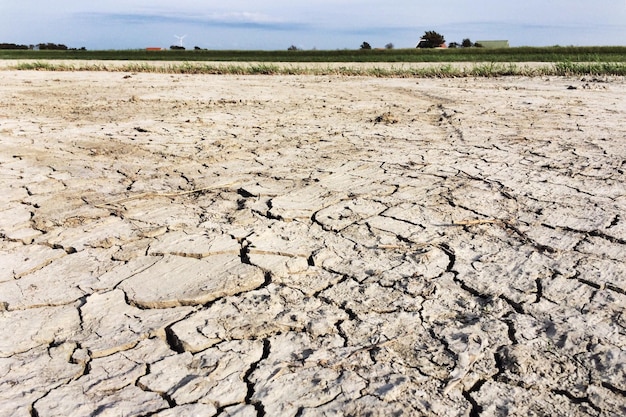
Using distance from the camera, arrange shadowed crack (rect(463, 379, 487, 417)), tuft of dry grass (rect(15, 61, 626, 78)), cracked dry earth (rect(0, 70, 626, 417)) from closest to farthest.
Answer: shadowed crack (rect(463, 379, 487, 417)) → cracked dry earth (rect(0, 70, 626, 417)) → tuft of dry grass (rect(15, 61, 626, 78))

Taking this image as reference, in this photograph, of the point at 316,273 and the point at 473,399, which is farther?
the point at 316,273

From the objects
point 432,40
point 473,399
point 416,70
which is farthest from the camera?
point 432,40

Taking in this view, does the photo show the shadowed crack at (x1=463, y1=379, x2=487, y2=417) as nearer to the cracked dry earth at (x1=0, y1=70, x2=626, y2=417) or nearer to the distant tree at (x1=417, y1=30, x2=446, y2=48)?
the cracked dry earth at (x1=0, y1=70, x2=626, y2=417)

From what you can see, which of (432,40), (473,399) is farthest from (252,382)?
(432,40)

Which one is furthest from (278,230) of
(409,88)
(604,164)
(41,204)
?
(409,88)

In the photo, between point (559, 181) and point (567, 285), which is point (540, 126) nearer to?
point (559, 181)

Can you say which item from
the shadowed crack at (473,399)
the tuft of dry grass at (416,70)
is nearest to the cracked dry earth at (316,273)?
the shadowed crack at (473,399)

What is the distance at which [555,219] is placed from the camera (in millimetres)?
2619

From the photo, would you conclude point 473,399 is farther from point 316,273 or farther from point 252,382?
point 316,273

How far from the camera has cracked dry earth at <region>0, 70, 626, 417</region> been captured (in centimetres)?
153

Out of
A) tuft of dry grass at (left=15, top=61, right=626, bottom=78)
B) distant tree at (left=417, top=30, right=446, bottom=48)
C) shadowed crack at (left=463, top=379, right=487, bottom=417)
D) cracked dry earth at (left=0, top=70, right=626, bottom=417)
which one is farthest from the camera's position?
distant tree at (left=417, top=30, right=446, bottom=48)

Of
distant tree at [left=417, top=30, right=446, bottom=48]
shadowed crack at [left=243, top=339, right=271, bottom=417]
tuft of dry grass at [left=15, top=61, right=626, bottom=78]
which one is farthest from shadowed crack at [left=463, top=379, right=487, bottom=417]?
distant tree at [left=417, top=30, right=446, bottom=48]

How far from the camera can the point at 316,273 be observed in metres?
2.18

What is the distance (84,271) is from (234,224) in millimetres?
720
